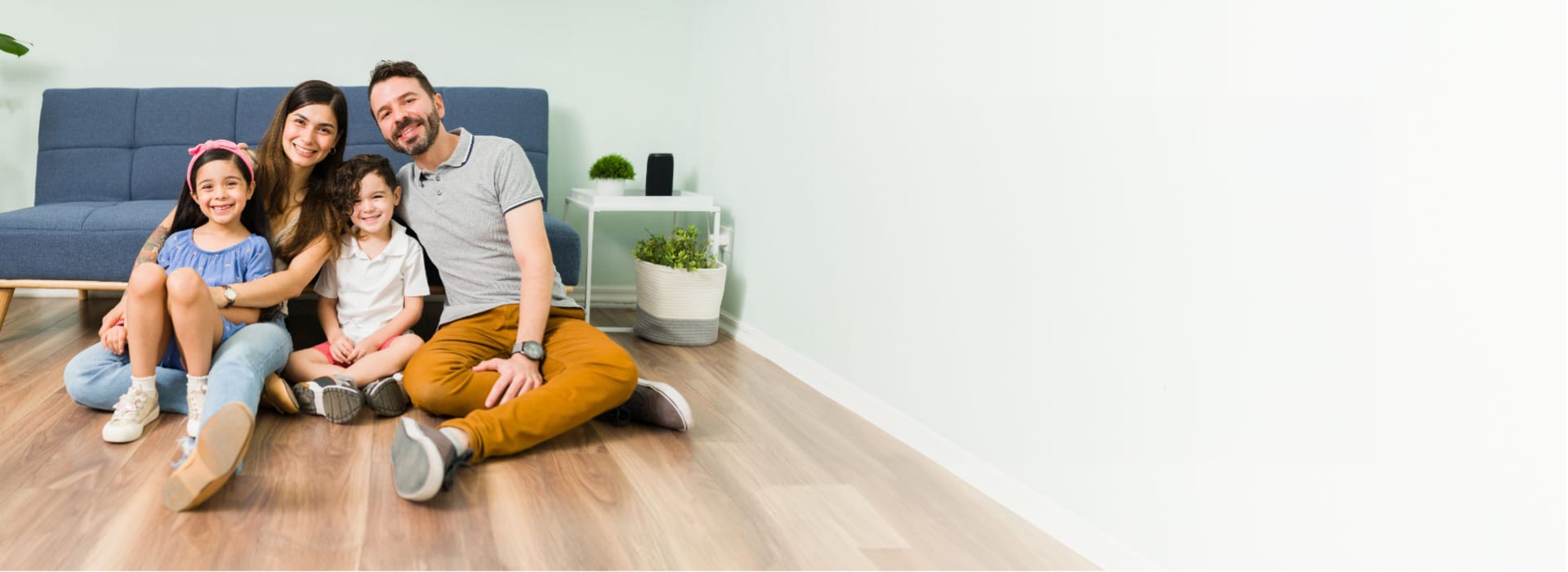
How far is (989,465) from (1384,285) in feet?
2.74

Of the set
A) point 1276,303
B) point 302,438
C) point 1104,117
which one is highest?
point 1104,117

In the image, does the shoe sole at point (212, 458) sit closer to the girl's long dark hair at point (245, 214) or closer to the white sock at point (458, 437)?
the white sock at point (458, 437)

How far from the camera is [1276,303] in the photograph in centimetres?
125

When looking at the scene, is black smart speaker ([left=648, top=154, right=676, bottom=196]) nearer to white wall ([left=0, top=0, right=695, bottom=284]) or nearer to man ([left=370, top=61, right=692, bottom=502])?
white wall ([left=0, top=0, right=695, bottom=284])

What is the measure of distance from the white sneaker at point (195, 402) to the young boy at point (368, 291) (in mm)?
305

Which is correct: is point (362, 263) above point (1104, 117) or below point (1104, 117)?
below

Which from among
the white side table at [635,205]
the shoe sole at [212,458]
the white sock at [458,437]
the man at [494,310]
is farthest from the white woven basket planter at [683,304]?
the shoe sole at [212,458]

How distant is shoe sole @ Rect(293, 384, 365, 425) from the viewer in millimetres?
2074

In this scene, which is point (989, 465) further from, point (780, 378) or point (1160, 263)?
point (780, 378)

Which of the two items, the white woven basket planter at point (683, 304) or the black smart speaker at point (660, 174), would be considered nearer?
the white woven basket planter at point (683, 304)

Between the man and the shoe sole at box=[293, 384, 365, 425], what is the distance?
0.11 meters

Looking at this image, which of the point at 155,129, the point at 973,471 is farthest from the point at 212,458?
the point at 155,129

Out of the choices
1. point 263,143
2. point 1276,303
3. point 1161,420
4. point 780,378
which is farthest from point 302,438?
point 1276,303

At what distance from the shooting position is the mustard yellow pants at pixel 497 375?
185 cm
